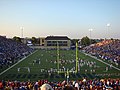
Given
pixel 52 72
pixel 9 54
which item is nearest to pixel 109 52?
pixel 9 54

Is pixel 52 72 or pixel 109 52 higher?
pixel 109 52

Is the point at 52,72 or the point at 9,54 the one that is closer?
the point at 52,72

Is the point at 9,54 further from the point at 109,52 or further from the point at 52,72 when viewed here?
the point at 52,72

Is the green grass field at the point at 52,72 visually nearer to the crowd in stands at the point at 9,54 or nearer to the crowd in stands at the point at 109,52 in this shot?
the crowd in stands at the point at 9,54

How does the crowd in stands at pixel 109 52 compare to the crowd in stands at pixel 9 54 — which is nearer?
the crowd in stands at pixel 9 54

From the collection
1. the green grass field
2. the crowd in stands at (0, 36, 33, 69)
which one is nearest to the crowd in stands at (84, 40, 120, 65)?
the green grass field

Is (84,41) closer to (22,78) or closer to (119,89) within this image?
(22,78)

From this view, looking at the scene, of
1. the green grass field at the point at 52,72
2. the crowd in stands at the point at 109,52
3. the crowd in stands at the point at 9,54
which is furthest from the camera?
the crowd in stands at the point at 109,52

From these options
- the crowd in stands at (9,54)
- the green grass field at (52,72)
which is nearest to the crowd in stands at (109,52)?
the green grass field at (52,72)

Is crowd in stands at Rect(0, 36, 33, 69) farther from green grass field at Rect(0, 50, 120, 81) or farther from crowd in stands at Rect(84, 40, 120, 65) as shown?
crowd in stands at Rect(84, 40, 120, 65)

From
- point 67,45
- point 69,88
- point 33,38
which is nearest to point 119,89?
point 69,88

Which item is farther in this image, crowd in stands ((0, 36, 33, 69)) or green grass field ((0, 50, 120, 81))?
crowd in stands ((0, 36, 33, 69))

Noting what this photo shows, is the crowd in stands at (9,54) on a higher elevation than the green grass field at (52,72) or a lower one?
higher

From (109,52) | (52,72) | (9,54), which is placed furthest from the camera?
(109,52)
